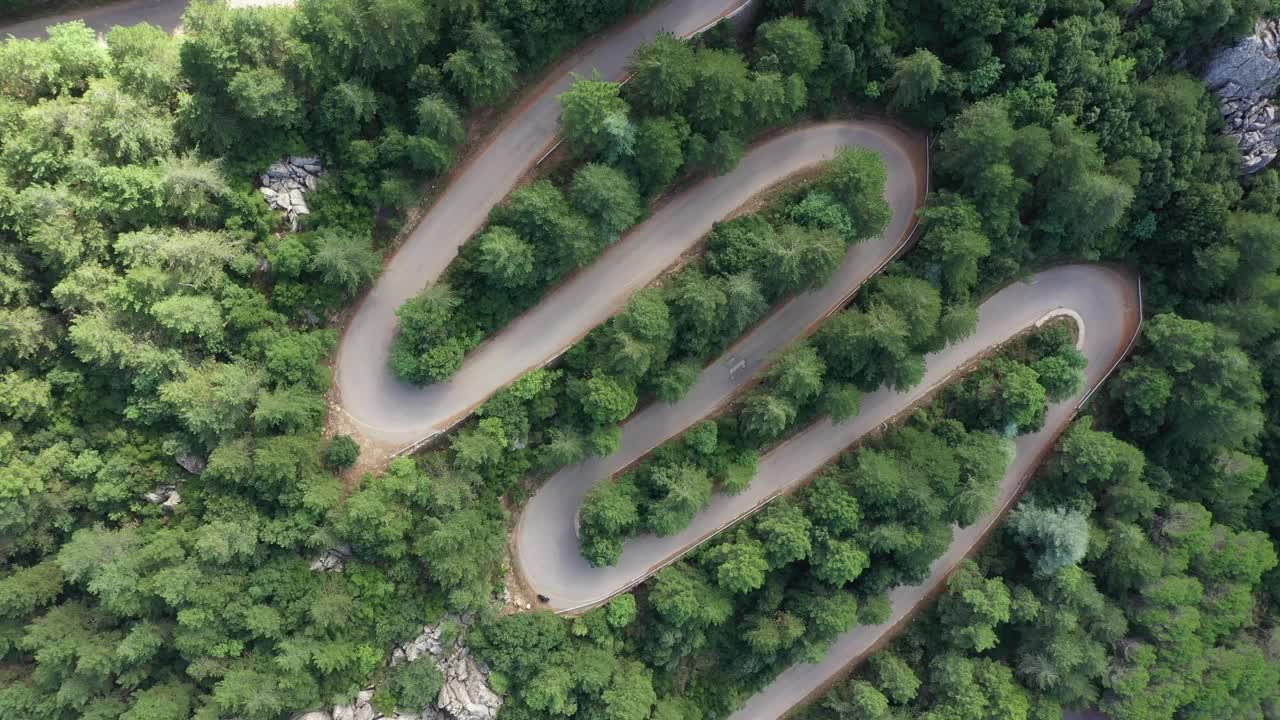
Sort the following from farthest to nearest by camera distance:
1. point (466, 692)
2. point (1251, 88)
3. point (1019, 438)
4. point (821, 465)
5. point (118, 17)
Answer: point (1019, 438), point (821, 465), point (1251, 88), point (118, 17), point (466, 692)

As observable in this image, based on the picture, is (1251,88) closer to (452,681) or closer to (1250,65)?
(1250,65)

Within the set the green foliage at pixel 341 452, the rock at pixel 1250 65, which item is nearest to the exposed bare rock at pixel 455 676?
the green foliage at pixel 341 452

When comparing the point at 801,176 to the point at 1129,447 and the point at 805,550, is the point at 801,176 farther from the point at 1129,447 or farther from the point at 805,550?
the point at 1129,447

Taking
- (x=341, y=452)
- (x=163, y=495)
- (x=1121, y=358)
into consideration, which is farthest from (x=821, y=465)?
(x=163, y=495)

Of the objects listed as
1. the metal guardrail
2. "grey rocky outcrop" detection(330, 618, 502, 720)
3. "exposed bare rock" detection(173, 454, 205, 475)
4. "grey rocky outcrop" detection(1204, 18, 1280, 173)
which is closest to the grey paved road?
"exposed bare rock" detection(173, 454, 205, 475)

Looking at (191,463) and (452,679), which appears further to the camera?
(452,679)

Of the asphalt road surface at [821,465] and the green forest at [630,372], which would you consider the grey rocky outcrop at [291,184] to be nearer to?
the green forest at [630,372]
